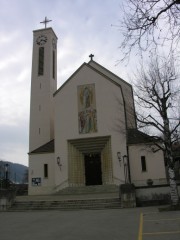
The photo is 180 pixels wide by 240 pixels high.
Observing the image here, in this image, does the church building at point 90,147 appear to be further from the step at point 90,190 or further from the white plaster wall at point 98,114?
the step at point 90,190

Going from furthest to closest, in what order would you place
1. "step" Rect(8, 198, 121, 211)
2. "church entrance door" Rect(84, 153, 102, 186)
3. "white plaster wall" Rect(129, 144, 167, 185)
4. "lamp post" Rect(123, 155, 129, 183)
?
"church entrance door" Rect(84, 153, 102, 186) → "white plaster wall" Rect(129, 144, 167, 185) → "lamp post" Rect(123, 155, 129, 183) → "step" Rect(8, 198, 121, 211)

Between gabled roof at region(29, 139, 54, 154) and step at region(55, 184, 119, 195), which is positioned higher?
gabled roof at region(29, 139, 54, 154)

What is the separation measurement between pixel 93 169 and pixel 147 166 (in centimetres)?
563

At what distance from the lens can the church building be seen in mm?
32031

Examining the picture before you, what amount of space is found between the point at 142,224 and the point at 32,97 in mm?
30291

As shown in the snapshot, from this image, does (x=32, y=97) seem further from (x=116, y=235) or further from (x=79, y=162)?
(x=116, y=235)

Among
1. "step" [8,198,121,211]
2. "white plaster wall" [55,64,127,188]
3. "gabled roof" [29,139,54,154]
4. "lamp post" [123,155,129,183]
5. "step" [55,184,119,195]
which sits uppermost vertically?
"white plaster wall" [55,64,127,188]

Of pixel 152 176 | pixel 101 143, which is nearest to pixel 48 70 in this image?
pixel 101 143

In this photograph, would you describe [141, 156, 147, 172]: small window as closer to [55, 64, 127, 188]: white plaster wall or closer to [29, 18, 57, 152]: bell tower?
[55, 64, 127, 188]: white plaster wall

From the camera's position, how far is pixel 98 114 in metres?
33.8

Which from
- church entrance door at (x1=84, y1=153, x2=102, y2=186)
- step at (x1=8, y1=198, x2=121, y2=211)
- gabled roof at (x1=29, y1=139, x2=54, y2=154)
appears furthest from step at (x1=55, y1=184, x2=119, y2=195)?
step at (x1=8, y1=198, x2=121, y2=211)

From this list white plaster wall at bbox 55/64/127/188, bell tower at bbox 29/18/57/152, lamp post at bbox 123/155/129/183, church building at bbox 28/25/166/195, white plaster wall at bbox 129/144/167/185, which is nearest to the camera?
lamp post at bbox 123/155/129/183

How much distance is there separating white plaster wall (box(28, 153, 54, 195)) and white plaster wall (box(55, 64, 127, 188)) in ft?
4.58

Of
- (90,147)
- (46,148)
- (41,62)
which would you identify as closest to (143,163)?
(90,147)
